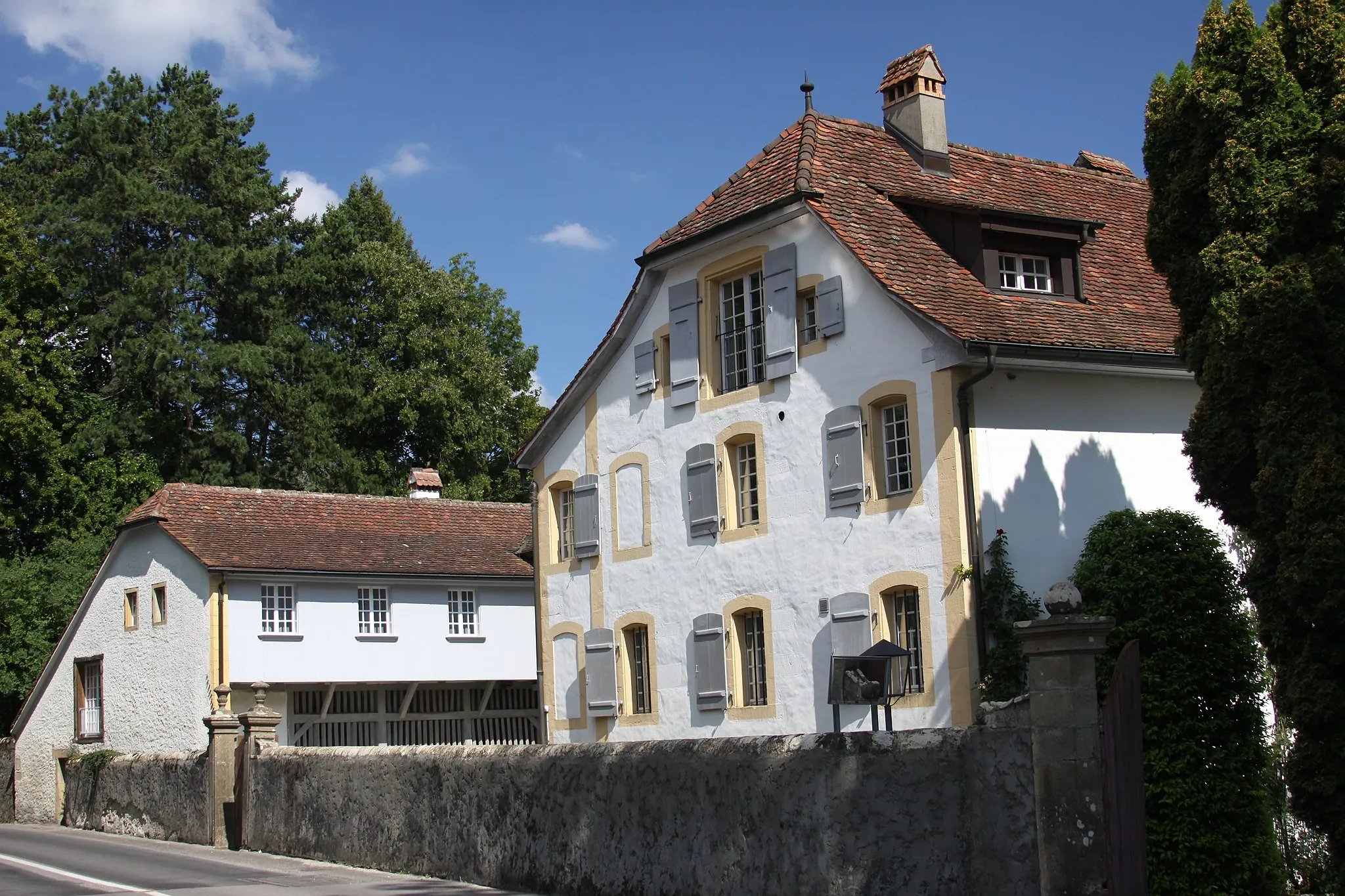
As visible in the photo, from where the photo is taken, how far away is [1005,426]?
18.6m

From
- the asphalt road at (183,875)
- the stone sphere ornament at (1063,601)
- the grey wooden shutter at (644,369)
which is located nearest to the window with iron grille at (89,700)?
the asphalt road at (183,875)

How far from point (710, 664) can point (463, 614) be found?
14189 mm

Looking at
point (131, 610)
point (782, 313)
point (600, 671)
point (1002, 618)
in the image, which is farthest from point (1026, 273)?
point (131, 610)

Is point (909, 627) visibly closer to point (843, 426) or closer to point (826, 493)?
point (826, 493)

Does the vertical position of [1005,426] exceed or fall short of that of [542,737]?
it exceeds it

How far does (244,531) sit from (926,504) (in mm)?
19005

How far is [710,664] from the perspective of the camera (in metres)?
21.3

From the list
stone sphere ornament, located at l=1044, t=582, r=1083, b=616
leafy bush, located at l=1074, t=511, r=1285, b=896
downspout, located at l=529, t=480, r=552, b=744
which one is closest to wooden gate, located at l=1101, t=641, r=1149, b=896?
stone sphere ornament, located at l=1044, t=582, r=1083, b=616

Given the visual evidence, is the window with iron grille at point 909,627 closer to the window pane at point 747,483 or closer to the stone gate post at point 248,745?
the window pane at point 747,483

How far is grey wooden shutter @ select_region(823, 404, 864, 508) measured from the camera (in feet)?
63.7

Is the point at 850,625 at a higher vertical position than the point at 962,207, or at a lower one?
lower

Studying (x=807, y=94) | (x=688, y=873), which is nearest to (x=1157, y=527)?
(x=688, y=873)

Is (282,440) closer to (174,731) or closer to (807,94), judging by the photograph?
(174,731)

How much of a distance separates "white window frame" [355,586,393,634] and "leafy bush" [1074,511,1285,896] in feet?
62.8
